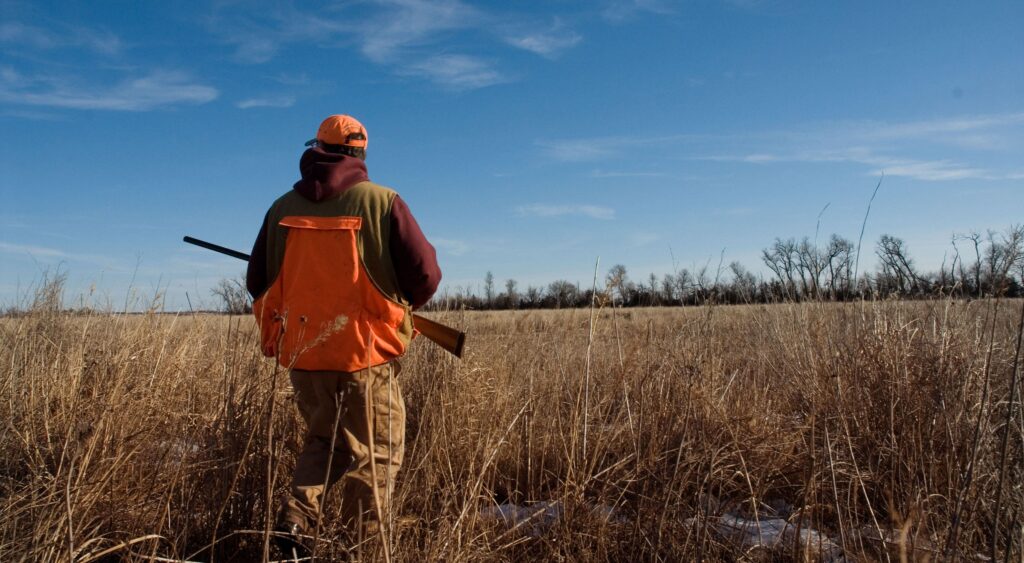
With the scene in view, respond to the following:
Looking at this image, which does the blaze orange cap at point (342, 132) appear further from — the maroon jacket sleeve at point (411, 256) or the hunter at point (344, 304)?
the maroon jacket sleeve at point (411, 256)

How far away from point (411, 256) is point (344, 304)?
33 centimetres

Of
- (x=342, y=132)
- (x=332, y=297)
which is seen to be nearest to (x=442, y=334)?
(x=332, y=297)

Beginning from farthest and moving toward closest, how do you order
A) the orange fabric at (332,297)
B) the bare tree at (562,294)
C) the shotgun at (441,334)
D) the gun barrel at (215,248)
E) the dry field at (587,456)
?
the bare tree at (562,294), the gun barrel at (215,248), the shotgun at (441,334), the orange fabric at (332,297), the dry field at (587,456)

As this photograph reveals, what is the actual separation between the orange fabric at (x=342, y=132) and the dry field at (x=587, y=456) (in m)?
1.05

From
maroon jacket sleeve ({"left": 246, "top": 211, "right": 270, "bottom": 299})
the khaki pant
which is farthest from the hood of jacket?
the khaki pant

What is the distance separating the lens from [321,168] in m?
2.80

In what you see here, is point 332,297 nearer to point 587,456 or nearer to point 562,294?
point 587,456

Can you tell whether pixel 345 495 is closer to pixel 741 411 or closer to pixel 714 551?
pixel 714 551

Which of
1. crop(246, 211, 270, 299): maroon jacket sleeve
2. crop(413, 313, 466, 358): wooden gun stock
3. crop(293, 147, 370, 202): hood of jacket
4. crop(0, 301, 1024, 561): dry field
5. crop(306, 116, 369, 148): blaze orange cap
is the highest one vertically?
crop(306, 116, 369, 148): blaze orange cap

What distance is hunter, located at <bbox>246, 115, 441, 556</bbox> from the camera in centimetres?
267

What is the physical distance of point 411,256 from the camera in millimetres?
2750

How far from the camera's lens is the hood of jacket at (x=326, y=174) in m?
2.74

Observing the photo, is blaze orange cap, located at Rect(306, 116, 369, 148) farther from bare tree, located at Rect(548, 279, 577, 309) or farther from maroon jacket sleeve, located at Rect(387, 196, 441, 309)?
bare tree, located at Rect(548, 279, 577, 309)

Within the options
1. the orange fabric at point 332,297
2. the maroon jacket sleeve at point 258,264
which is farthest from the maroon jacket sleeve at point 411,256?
the maroon jacket sleeve at point 258,264
